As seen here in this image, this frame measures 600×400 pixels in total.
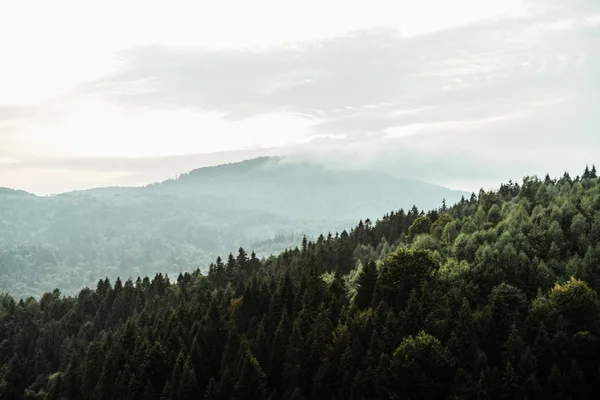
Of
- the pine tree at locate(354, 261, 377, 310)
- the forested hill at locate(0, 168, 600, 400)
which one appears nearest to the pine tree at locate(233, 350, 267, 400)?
the forested hill at locate(0, 168, 600, 400)

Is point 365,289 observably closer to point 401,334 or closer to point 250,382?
point 401,334

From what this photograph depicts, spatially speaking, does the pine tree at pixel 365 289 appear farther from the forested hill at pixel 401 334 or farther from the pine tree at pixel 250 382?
the pine tree at pixel 250 382

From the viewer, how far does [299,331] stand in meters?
115

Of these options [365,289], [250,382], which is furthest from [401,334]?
[250,382]

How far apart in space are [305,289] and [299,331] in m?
25.9

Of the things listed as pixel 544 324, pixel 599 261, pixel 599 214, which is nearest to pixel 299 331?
pixel 544 324

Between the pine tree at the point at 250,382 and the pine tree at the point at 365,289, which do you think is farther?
the pine tree at the point at 365,289

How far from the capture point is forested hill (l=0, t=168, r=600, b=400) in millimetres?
96312

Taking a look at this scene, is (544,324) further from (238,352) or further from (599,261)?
(238,352)

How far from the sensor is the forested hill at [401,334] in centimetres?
9631

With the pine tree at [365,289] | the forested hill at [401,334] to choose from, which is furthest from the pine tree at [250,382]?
the pine tree at [365,289]

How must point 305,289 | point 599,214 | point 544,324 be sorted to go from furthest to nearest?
point 599,214
point 305,289
point 544,324

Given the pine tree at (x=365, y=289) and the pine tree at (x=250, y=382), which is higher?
the pine tree at (x=365, y=289)

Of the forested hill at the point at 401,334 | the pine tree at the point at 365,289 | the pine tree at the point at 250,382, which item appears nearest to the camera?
the forested hill at the point at 401,334
